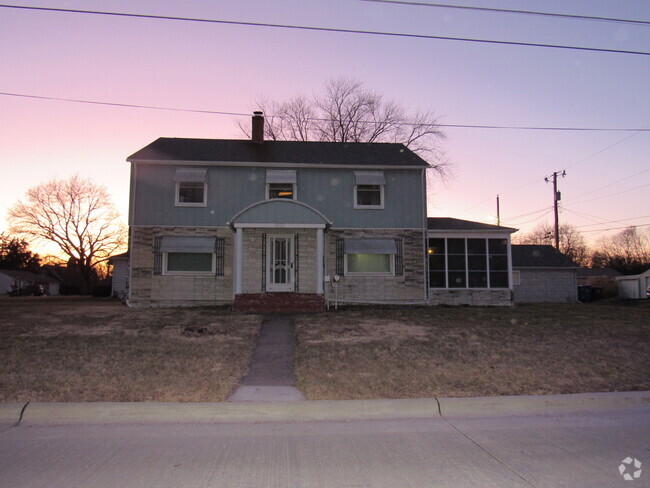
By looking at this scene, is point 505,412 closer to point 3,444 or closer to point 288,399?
point 288,399

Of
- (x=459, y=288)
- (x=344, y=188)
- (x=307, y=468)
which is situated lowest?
(x=307, y=468)

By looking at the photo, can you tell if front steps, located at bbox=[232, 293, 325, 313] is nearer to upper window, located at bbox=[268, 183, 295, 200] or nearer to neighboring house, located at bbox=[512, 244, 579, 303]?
upper window, located at bbox=[268, 183, 295, 200]

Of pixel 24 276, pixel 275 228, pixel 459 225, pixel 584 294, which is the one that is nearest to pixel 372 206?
pixel 459 225

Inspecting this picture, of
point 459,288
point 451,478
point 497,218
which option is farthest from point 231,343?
point 497,218

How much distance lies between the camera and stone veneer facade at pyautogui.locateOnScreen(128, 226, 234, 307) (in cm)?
1845

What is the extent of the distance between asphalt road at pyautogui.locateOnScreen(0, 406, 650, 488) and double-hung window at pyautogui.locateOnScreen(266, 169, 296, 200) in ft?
45.8

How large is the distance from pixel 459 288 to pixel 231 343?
11.9 metres

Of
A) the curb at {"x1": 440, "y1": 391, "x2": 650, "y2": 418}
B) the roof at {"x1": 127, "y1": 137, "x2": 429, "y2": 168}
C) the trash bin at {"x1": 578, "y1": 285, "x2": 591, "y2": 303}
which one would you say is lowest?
the curb at {"x1": 440, "y1": 391, "x2": 650, "y2": 418}

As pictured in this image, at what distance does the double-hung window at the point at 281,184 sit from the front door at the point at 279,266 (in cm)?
202

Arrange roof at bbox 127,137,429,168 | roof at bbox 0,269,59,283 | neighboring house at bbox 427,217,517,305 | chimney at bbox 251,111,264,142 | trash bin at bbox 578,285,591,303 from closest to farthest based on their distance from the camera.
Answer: roof at bbox 127,137,429,168 < neighboring house at bbox 427,217,517,305 < chimney at bbox 251,111,264,142 < trash bin at bbox 578,285,591,303 < roof at bbox 0,269,59,283

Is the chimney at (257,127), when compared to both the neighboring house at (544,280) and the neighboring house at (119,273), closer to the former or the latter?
the neighboring house at (119,273)

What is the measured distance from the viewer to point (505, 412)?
6582mm

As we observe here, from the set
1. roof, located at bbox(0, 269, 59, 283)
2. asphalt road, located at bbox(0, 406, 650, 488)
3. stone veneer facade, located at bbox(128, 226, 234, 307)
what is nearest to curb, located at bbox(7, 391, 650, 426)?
asphalt road, located at bbox(0, 406, 650, 488)

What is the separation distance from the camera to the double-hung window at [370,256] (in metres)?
19.1
